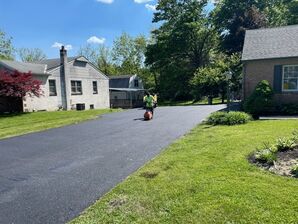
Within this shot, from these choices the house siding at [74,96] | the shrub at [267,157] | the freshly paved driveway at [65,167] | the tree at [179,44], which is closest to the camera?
the freshly paved driveway at [65,167]

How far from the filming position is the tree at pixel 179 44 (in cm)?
3906

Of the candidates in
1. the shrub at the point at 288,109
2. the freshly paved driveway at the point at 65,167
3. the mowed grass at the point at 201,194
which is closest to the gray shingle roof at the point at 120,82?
the shrub at the point at 288,109

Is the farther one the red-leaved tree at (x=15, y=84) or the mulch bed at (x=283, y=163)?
the red-leaved tree at (x=15, y=84)

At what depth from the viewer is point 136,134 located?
1014 centimetres

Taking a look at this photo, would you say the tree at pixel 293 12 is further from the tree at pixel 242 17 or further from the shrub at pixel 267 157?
the shrub at pixel 267 157

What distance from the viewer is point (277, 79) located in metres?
14.6

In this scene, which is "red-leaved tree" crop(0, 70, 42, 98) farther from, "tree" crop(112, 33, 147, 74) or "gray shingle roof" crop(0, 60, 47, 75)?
"tree" crop(112, 33, 147, 74)

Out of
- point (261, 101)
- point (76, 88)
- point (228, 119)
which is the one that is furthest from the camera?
point (76, 88)

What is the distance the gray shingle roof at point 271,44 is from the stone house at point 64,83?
15976mm

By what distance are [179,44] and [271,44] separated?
2398 centimetres

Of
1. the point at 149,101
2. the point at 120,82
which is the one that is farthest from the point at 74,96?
the point at 120,82

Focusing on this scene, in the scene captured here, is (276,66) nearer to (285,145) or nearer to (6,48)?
(285,145)

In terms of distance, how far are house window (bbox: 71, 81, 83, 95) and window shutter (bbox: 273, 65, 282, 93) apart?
59.6 feet

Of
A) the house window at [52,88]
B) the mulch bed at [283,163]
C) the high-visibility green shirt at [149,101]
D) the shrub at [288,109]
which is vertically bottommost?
the mulch bed at [283,163]
